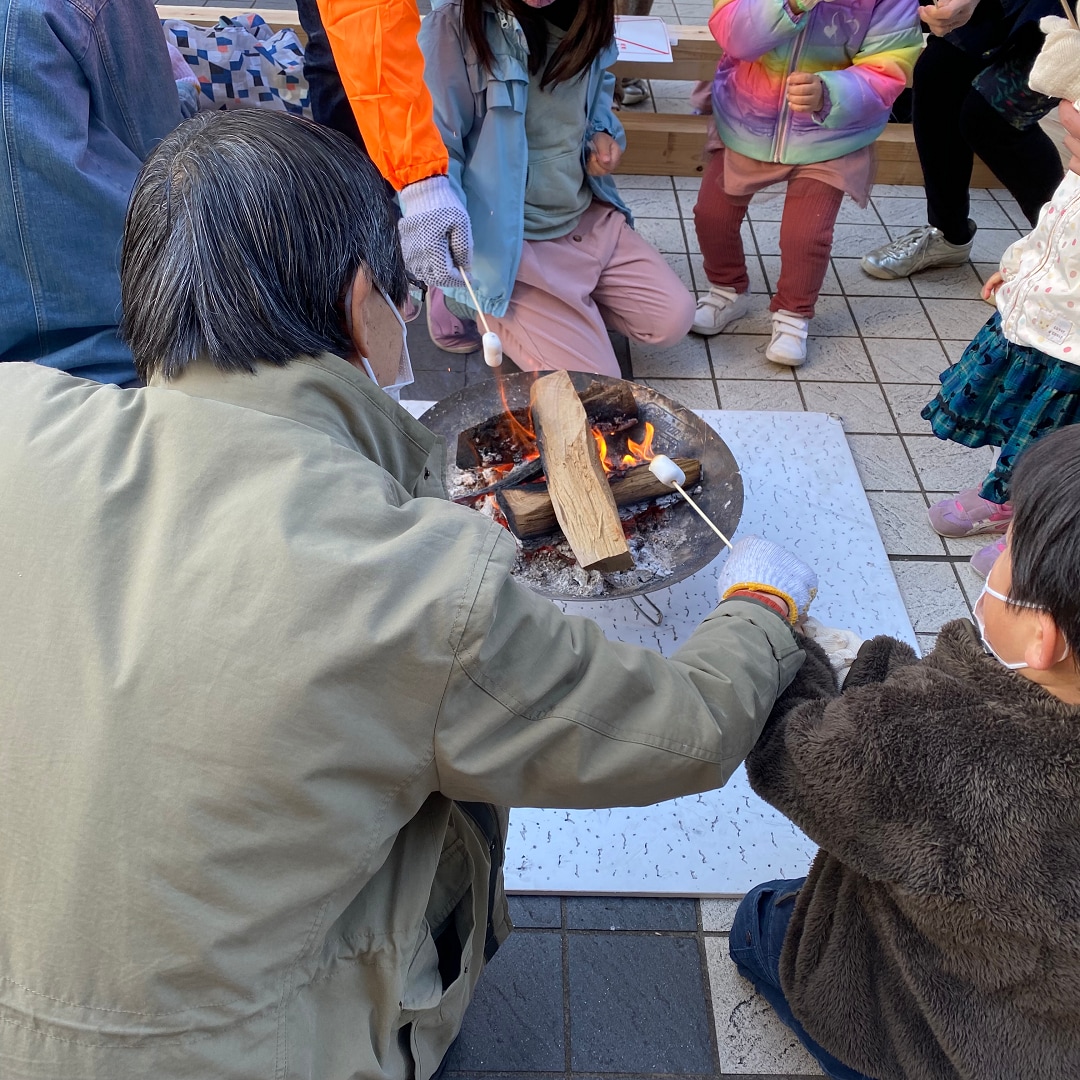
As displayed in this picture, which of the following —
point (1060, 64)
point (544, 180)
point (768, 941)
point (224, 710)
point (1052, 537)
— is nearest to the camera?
point (224, 710)

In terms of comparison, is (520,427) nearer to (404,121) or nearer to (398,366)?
(404,121)

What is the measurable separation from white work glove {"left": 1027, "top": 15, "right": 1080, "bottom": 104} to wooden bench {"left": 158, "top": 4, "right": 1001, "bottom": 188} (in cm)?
239

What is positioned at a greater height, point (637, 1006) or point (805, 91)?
point (805, 91)

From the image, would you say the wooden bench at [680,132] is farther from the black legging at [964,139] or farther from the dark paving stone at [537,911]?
the dark paving stone at [537,911]

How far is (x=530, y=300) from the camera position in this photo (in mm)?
3232

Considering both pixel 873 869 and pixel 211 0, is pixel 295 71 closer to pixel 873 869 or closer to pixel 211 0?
pixel 211 0

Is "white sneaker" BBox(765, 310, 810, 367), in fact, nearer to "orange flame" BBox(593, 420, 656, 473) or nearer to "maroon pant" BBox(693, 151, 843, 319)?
"maroon pant" BBox(693, 151, 843, 319)

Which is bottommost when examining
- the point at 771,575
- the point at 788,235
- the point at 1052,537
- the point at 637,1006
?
the point at 637,1006

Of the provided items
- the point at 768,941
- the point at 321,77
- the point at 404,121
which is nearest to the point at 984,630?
the point at 768,941

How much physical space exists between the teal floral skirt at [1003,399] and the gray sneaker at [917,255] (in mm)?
1508

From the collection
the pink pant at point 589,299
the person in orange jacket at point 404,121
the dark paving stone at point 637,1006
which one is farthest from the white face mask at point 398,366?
the pink pant at point 589,299

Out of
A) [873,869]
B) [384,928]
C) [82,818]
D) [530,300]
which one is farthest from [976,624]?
[530,300]

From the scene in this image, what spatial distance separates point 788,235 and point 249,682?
315 centimetres

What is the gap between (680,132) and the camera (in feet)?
14.6
